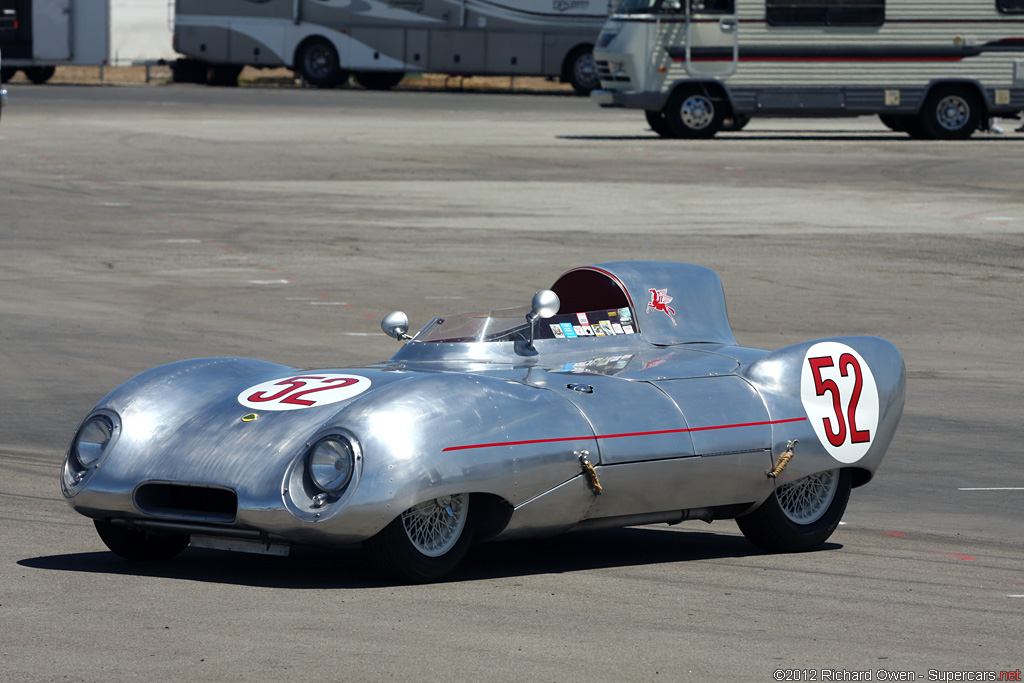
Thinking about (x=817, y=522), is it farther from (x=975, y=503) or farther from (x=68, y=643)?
(x=68, y=643)

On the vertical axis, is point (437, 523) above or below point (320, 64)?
below

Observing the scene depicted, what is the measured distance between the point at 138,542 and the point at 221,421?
657 mm

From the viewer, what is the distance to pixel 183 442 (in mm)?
6441

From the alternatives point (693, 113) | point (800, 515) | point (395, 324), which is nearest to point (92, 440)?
point (395, 324)

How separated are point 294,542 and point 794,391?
238cm

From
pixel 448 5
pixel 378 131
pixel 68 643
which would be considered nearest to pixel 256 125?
pixel 378 131

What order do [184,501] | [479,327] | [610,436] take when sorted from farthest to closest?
1. [479,327]
2. [610,436]
3. [184,501]

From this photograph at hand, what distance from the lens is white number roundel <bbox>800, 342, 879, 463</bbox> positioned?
7348 mm

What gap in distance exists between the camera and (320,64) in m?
45.8

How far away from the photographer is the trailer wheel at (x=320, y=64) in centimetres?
4525

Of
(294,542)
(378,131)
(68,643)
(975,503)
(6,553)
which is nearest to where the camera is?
(68,643)

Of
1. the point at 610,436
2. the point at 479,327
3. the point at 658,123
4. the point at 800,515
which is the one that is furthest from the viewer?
the point at 658,123

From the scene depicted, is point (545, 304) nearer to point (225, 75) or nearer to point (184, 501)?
point (184, 501)

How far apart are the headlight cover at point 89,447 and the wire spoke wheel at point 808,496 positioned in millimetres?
2793
